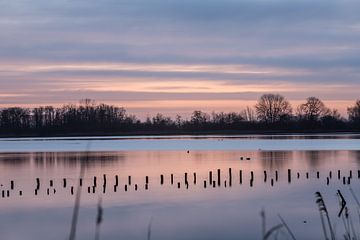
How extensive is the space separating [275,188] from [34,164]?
39907mm

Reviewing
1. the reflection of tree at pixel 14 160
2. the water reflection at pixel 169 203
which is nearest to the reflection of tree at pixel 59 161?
the reflection of tree at pixel 14 160

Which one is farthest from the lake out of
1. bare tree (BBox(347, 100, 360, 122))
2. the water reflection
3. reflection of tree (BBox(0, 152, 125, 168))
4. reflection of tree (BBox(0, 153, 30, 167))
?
bare tree (BBox(347, 100, 360, 122))

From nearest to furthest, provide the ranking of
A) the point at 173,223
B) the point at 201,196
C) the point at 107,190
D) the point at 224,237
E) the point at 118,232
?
the point at 224,237 < the point at 118,232 < the point at 173,223 < the point at 201,196 < the point at 107,190

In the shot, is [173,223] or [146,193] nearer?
[173,223]

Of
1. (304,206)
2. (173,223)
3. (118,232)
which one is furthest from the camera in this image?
(304,206)

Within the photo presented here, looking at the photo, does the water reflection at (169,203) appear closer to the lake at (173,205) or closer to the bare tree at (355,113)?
the lake at (173,205)

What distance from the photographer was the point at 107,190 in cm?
4372

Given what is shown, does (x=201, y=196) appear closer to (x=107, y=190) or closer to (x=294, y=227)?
(x=107, y=190)

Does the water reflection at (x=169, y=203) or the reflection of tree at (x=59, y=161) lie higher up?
the reflection of tree at (x=59, y=161)

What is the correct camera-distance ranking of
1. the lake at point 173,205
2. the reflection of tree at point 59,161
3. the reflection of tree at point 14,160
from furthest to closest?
the reflection of tree at point 14,160 → the reflection of tree at point 59,161 → the lake at point 173,205

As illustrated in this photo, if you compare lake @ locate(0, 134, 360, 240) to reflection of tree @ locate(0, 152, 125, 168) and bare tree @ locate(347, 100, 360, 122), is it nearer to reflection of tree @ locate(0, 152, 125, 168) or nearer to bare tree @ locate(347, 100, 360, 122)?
reflection of tree @ locate(0, 152, 125, 168)

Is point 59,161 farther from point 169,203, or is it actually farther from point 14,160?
point 169,203

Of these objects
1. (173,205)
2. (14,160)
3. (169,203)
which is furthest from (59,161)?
(173,205)

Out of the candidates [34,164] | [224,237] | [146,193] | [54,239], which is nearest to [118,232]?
[54,239]
